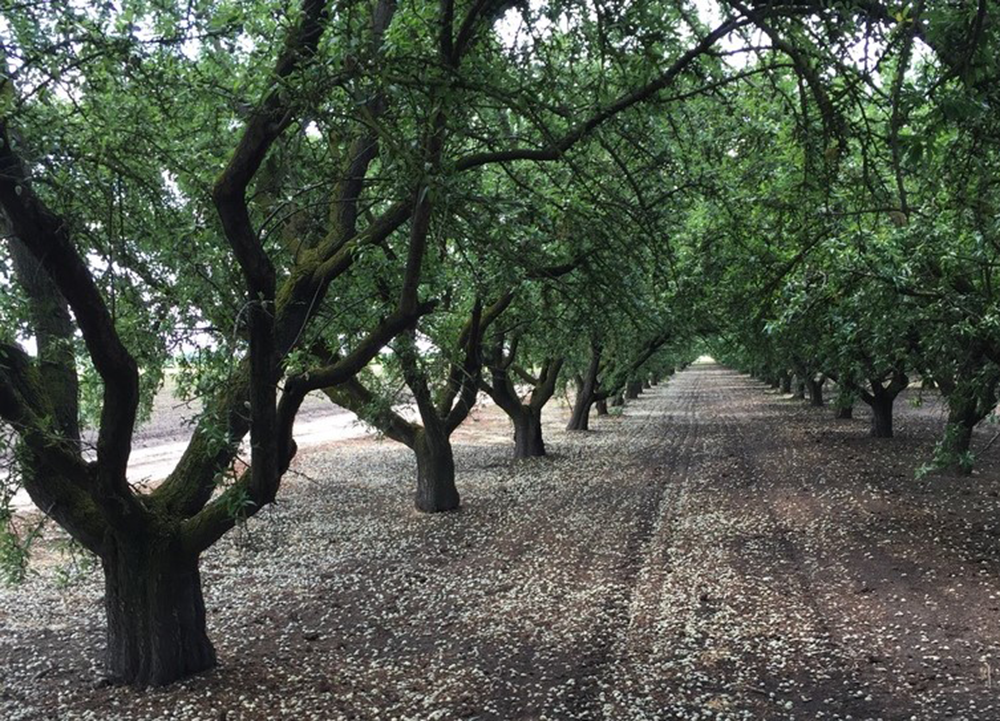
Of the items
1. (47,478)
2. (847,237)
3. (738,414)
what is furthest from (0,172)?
(738,414)

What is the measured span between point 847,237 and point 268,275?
567 centimetres

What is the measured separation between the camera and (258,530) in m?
14.7

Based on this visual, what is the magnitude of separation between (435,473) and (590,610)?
7091mm

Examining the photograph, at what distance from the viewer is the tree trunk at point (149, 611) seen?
6863 mm

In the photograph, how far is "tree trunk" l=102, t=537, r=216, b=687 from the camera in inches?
270

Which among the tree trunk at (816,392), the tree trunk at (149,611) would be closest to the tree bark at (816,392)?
the tree trunk at (816,392)

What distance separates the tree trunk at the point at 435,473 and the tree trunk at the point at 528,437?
776 cm

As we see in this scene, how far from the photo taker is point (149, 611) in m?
6.93

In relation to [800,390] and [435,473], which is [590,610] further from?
[800,390]

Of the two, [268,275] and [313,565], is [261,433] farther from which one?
[313,565]

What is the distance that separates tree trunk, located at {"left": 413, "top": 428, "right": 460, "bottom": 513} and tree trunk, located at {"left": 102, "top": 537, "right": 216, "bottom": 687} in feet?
27.5

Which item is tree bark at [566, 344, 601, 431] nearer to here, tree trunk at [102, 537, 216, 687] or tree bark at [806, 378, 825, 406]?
tree bark at [806, 378, 825, 406]

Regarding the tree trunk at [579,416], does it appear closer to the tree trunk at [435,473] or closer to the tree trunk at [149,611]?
the tree trunk at [435,473]

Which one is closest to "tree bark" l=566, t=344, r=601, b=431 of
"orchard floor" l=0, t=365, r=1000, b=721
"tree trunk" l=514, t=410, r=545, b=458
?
"tree trunk" l=514, t=410, r=545, b=458
